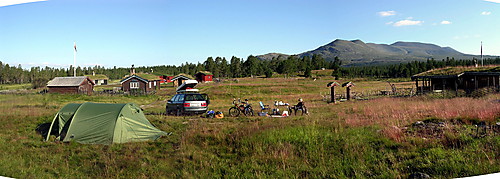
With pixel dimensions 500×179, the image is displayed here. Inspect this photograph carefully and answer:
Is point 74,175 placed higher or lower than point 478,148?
lower

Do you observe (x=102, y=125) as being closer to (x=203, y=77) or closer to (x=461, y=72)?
(x=461, y=72)

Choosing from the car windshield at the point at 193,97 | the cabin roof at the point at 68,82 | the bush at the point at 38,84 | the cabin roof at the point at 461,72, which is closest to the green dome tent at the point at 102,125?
the car windshield at the point at 193,97

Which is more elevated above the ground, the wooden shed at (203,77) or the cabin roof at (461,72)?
the wooden shed at (203,77)

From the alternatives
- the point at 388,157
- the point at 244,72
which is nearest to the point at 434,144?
the point at 388,157

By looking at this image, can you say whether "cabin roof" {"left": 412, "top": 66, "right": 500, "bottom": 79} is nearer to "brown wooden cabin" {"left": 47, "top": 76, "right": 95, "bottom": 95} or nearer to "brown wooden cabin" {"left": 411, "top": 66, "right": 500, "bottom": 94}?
"brown wooden cabin" {"left": 411, "top": 66, "right": 500, "bottom": 94}

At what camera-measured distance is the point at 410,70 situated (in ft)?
294

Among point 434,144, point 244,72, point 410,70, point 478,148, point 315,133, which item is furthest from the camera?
point 244,72

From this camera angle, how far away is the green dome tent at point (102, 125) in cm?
1013

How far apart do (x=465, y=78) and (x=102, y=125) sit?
1174 inches

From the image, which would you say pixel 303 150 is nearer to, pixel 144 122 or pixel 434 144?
pixel 434 144

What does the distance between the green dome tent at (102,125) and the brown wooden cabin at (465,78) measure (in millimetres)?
24529

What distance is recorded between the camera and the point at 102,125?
34.0ft

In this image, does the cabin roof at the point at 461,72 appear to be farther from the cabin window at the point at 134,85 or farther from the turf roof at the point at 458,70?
the cabin window at the point at 134,85

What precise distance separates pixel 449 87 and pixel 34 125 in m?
33.0
